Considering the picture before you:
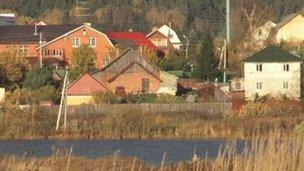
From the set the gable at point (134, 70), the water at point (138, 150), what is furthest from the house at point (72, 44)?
the water at point (138, 150)

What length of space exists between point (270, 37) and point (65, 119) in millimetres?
32125

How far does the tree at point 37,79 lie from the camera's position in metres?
52.2

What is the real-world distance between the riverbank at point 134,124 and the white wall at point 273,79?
6684 millimetres

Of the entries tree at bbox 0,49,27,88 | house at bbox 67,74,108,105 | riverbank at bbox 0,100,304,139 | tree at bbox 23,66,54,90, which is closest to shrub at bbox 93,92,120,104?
house at bbox 67,74,108,105

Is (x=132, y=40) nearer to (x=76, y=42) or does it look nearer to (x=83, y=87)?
(x=76, y=42)

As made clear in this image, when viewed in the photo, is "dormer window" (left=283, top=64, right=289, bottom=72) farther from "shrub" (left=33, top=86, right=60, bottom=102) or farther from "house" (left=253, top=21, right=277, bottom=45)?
"house" (left=253, top=21, right=277, bottom=45)

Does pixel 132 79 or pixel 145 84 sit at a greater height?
pixel 132 79

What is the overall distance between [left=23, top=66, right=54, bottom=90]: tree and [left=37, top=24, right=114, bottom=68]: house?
14.2m

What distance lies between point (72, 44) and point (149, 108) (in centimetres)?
2374

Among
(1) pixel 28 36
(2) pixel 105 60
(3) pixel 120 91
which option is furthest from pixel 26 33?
(3) pixel 120 91

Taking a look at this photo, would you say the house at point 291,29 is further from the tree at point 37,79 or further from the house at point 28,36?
the tree at point 37,79

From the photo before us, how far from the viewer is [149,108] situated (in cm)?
4566

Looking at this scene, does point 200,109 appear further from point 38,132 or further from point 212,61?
point 212,61

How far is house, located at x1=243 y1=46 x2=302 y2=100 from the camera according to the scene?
52103 mm
